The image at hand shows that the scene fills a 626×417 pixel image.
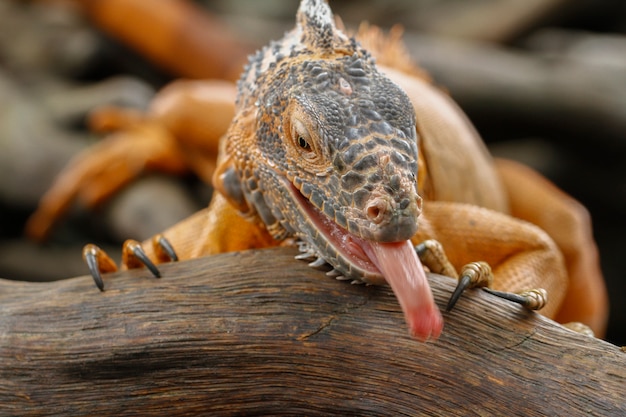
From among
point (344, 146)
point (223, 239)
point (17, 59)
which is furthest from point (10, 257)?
point (344, 146)

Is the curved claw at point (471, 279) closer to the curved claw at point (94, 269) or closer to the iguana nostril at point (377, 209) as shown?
the iguana nostril at point (377, 209)

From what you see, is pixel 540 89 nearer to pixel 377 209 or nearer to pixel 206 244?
pixel 206 244

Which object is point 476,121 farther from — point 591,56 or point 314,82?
point 314,82

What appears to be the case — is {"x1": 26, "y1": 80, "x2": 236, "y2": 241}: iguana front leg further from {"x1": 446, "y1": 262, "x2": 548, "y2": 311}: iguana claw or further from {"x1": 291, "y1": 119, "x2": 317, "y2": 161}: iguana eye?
{"x1": 446, "y1": 262, "x2": 548, "y2": 311}: iguana claw

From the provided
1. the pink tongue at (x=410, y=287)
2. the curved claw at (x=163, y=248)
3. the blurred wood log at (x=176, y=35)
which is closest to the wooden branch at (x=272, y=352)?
the curved claw at (x=163, y=248)

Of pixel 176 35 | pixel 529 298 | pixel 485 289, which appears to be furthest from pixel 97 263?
pixel 176 35

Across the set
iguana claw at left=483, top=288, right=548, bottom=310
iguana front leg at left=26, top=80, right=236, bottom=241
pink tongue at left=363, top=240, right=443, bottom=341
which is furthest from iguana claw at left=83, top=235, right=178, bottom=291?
iguana front leg at left=26, top=80, right=236, bottom=241
